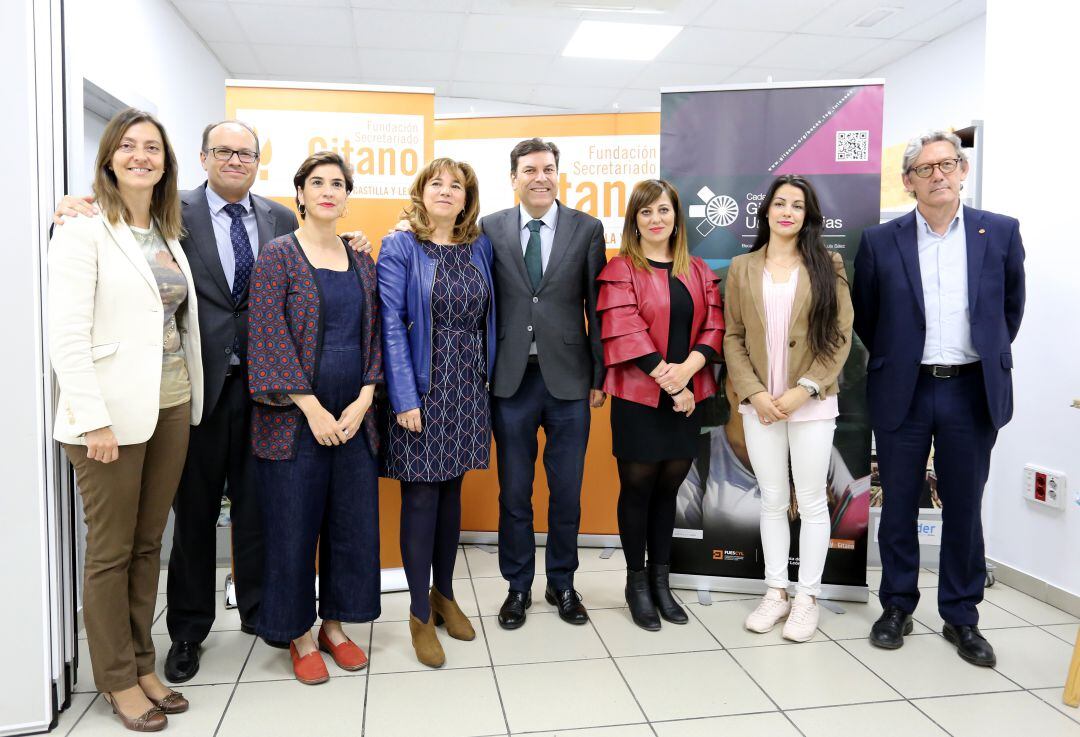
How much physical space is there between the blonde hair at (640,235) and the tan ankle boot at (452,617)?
4.92ft

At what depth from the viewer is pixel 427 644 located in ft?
8.27

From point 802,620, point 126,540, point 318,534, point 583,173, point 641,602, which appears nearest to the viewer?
point 126,540

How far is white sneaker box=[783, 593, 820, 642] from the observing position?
8.98 feet

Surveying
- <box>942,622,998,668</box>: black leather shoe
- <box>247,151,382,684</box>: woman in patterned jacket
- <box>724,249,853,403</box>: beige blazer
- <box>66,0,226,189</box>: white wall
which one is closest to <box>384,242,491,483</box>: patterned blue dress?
<box>247,151,382,684</box>: woman in patterned jacket

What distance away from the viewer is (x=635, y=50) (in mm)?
6188

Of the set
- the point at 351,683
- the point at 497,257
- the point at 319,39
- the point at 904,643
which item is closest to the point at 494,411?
the point at 497,257

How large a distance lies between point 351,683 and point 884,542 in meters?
2.06

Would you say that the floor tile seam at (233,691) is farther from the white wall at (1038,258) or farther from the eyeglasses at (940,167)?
the white wall at (1038,258)

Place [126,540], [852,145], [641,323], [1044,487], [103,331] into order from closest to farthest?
1. [103,331]
2. [126,540]
3. [641,323]
4. [852,145]
5. [1044,487]

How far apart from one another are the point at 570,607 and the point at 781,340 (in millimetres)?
1362

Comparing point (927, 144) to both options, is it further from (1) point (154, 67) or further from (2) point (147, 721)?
(1) point (154, 67)

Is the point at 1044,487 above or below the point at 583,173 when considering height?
below

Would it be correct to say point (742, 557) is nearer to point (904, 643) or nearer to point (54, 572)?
point (904, 643)

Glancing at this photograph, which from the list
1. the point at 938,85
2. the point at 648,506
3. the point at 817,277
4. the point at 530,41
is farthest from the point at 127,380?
the point at 938,85
